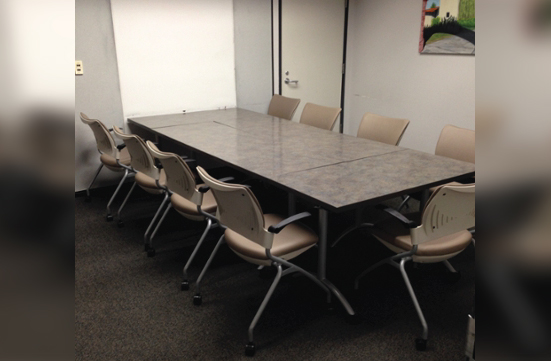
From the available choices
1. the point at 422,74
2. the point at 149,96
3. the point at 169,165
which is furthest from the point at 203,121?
the point at 422,74

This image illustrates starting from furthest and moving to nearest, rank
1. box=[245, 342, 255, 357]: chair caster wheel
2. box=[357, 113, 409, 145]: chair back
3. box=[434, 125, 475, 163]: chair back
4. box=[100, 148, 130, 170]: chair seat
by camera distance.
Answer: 1. box=[100, 148, 130, 170]: chair seat
2. box=[357, 113, 409, 145]: chair back
3. box=[434, 125, 475, 163]: chair back
4. box=[245, 342, 255, 357]: chair caster wheel

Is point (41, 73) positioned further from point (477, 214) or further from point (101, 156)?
point (101, 156)

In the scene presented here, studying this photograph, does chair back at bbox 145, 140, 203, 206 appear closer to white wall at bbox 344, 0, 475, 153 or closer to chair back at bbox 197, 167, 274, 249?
chair back at bbox 197, 167, 274, 249

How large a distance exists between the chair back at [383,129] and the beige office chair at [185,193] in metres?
1.49

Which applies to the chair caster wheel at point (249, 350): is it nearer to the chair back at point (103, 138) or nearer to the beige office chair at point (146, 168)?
the beige office chair at point (146, 168)

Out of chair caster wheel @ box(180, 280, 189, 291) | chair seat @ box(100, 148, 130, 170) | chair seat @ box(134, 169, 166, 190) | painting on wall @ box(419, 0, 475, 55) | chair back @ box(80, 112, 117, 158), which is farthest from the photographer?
painting on wall @ box(419, 0, 475, 55)

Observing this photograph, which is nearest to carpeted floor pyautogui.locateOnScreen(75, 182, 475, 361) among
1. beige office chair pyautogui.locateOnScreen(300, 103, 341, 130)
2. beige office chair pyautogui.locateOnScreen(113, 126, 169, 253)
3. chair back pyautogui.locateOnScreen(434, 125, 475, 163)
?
beige office chair pyautogui.locateOnScreen(113, 126, 169, 253)

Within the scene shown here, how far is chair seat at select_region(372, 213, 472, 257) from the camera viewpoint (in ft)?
7.27

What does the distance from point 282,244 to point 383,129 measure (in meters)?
1.73

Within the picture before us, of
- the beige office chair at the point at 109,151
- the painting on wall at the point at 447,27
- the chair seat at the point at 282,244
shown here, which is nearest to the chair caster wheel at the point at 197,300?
the chair seat at the point at 282,244

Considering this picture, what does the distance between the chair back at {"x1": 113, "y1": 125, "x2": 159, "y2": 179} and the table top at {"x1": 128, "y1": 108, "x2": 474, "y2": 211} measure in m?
0.36

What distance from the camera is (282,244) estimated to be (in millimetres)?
2277

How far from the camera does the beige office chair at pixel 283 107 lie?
460 centimetres

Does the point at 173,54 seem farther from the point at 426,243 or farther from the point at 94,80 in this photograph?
the point at 426,243
